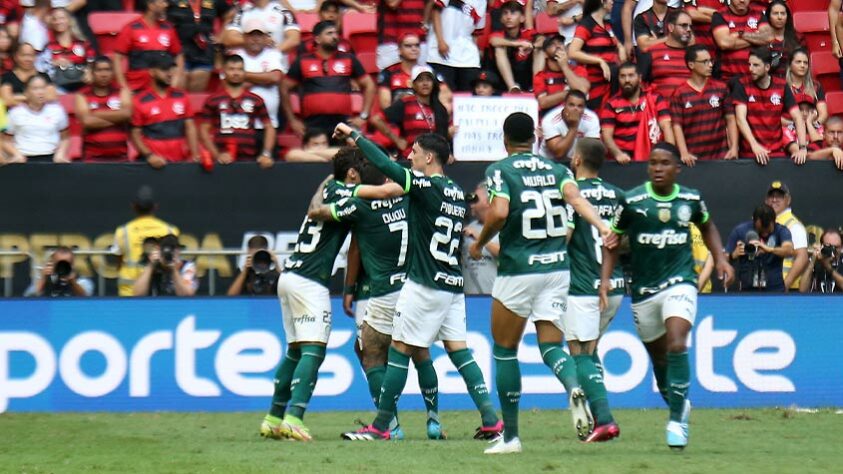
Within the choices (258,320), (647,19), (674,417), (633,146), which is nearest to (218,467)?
(674,417)

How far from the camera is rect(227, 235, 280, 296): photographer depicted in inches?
602

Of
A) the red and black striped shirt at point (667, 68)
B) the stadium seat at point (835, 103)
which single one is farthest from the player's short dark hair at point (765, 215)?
the stadium seat at point (835, 103)

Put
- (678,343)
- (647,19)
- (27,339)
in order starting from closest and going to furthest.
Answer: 1. (678,343)
2. (27,339)
3. (647,19)

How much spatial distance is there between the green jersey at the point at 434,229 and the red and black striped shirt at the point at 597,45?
668cm

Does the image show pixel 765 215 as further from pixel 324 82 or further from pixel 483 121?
pixel 324 82

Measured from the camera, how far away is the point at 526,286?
10242 millimetres

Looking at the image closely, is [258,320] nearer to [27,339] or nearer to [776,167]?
[27,339]

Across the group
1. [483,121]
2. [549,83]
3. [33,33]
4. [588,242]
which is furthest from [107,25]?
[588,242]

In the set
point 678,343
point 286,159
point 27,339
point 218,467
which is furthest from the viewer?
point 286,159

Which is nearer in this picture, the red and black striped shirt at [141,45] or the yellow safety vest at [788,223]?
the yellow safety vest at [788,223]

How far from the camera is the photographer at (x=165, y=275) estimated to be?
15271mm

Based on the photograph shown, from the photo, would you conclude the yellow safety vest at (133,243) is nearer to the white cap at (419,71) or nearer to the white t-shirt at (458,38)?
the white cap at (419,71)

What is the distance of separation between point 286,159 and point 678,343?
7043 millimetres

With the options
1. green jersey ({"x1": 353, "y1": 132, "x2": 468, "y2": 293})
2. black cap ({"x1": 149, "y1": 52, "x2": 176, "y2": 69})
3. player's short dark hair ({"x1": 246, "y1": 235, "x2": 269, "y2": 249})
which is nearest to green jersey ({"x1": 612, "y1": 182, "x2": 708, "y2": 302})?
green jersey ({"x1": 353, "y1": 132, "x2": 468, "y2": 293})
